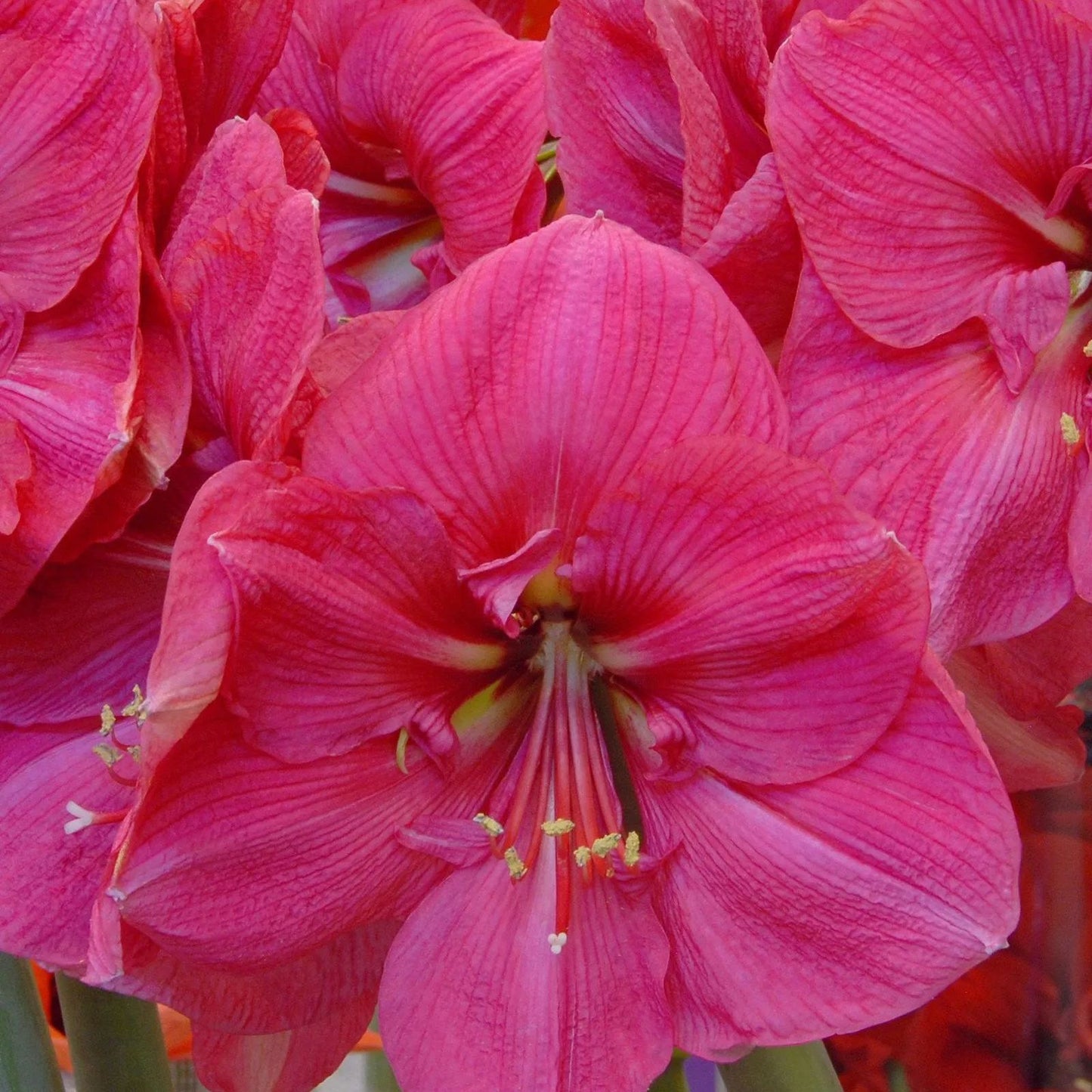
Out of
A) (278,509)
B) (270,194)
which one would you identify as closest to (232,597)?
(278,509)

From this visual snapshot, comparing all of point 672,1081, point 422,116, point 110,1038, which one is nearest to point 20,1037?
point 110,1038

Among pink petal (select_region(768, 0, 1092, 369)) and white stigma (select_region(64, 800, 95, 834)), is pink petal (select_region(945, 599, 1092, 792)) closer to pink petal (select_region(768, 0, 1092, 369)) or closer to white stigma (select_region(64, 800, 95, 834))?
pink petal (select_region(768, 0, 1092, 369))

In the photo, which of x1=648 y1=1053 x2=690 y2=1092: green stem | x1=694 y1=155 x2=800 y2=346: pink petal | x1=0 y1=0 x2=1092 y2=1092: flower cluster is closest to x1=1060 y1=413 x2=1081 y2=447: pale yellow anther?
x1=0 y1=0 x2=1092 y2=1092: flower cluster

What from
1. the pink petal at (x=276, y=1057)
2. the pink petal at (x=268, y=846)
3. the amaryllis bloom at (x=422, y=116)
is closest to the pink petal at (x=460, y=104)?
the amaryllis bloom at (x=422, y=116)

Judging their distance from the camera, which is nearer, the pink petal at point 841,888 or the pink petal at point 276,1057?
the pink petal at point 841,888

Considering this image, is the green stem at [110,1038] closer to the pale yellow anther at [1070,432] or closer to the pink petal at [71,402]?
the pink petal at [71,402]

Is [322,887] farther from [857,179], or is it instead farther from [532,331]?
[857,179]
